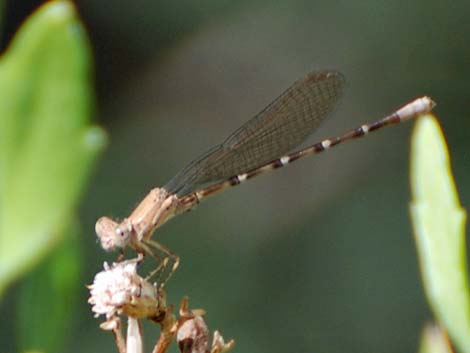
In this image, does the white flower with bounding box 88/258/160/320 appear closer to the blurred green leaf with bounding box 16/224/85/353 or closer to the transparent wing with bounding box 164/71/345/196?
the blurred green leaf with bounding box 16/224/85/353

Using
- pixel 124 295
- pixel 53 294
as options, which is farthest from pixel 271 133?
pixel 53 294

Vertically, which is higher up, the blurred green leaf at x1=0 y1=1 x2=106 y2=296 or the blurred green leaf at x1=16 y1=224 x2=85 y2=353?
the blurred green leaf at x1=0 y1=1 x2=106 y2=296

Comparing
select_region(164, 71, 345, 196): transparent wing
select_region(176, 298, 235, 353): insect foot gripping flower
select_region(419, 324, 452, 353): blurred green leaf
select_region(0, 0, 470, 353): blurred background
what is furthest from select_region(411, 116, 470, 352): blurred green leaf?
select_region(0, 0, 470, 353): blurred background

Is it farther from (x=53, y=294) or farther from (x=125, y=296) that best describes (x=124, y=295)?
(x=53, y=294)

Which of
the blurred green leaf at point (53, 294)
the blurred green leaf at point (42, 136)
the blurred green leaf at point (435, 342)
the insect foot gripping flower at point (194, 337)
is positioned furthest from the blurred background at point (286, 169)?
the blurred green leaf at point (435, 342)

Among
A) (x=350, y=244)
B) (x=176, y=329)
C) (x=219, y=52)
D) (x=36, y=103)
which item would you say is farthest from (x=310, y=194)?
(x=36, y=103)

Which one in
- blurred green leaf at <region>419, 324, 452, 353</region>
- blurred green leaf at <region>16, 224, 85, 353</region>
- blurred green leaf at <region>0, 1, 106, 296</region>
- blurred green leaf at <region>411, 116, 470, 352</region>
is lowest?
blurred green leaf at <region>419, 324, 452, 353</region>
